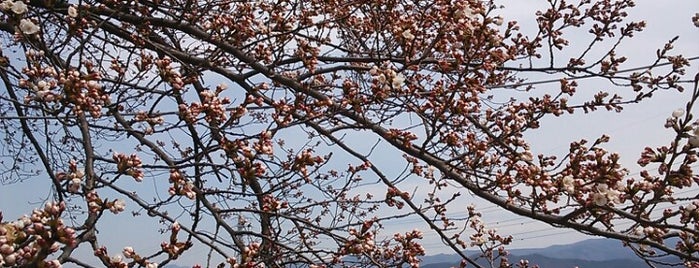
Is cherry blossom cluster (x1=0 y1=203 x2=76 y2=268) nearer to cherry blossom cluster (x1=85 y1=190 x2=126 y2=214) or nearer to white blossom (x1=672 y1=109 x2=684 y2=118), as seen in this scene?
cherry blossom cluster (x1=85 y1=190 x2=126 y2=214)

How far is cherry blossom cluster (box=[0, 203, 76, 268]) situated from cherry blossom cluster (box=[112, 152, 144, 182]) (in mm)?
411

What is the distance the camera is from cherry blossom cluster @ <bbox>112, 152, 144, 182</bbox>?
76.3 inches

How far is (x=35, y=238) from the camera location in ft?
4.87

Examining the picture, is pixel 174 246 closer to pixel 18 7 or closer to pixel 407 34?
pixel 18 7

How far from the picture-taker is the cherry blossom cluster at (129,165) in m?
1.94

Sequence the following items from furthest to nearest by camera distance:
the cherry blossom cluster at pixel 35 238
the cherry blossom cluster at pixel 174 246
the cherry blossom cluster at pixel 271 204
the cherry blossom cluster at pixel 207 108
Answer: the cherry blossom cluster at pixel 271 204 < the cherry blossom cluster at pixel 207 108 < the cherry blossom cluster at pixel 174 246 < the cherry blossom cluster at pixel 35 238

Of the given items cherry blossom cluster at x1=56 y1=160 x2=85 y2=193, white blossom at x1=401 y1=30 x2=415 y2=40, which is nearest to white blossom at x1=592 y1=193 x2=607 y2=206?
white blossom at x1=401 y1=30 x2=415 y2=40

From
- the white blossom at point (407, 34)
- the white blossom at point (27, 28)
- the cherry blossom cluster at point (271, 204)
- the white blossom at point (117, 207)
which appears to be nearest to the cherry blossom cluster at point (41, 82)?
the white blossom at point (27, 28)

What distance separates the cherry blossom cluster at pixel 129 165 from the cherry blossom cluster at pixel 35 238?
1.35 ft

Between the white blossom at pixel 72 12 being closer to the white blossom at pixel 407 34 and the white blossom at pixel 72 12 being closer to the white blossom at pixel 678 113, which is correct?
the white blossom at pixel 407 34

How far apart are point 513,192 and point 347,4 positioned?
5.12 ft

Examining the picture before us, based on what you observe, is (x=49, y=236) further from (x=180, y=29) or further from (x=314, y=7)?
(x=314, y=7)

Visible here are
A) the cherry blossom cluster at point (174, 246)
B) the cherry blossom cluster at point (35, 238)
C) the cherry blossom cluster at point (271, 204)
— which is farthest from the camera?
the cherry blossom cluster at point (271, 204)

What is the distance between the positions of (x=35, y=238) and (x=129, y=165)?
1.63 ft
